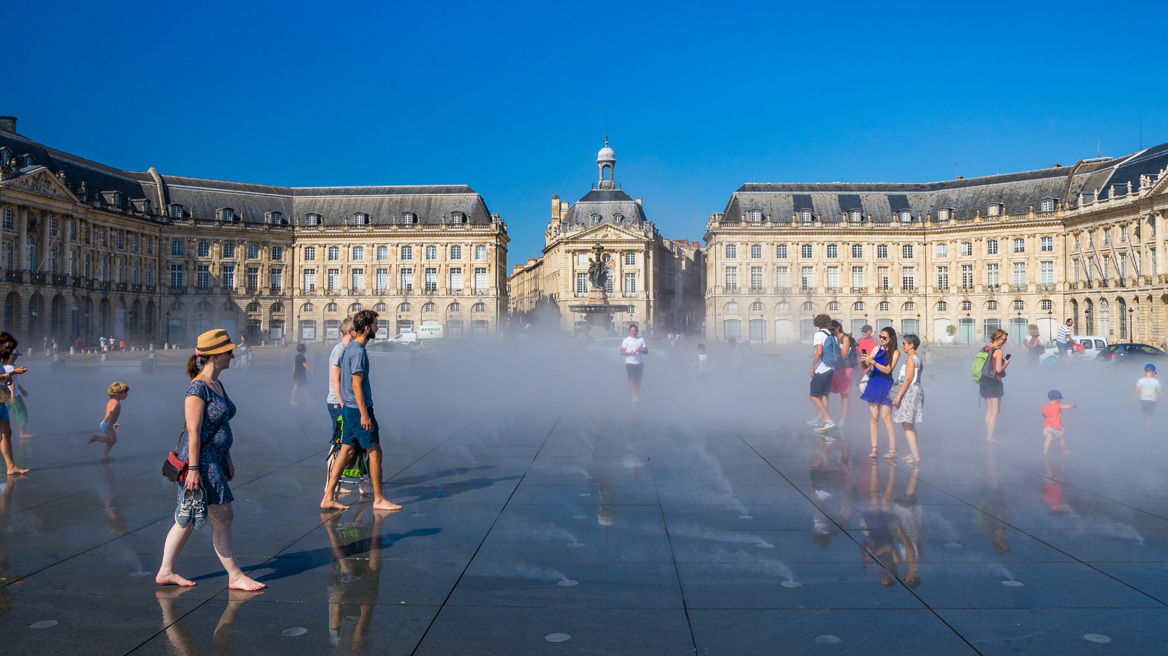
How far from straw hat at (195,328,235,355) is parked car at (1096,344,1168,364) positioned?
35.2 meters

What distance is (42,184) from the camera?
58500mm

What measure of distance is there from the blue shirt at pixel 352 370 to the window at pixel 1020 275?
80180mm

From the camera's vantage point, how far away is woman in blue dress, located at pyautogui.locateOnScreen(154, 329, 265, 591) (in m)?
5.11

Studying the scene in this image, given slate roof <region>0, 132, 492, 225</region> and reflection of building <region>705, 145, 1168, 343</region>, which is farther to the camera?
slate roof <region>0, 132, 492, 225</region>

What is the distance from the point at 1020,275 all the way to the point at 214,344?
82.7 m

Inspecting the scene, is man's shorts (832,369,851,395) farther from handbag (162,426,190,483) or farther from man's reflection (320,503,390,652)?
handbag (162,426,190,483)

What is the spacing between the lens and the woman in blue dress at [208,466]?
16.8ft

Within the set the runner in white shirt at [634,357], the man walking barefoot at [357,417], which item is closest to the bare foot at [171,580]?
the man walking barefoot at [357,417]

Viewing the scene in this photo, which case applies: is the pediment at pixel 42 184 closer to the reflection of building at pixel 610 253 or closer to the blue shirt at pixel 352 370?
the reflection of building at pixel 610 253

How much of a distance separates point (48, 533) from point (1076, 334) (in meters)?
80.5

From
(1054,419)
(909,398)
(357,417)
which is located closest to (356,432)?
(357,417)

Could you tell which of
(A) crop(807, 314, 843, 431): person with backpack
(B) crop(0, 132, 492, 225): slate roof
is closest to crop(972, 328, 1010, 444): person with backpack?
(A) crop(807, 314, 843, 431): person with backpack

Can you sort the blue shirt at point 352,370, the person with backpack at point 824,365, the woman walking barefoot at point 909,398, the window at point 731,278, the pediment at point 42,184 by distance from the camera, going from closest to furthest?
1. the blue shirt at point 352,370
2. the woman walking barefoot at point 909,398
3. the person with backpack at point 824,365
4. the pediment at point 42,184
5. the window at point 731,278

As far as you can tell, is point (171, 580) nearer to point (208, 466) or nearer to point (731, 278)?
point (208, 466)
